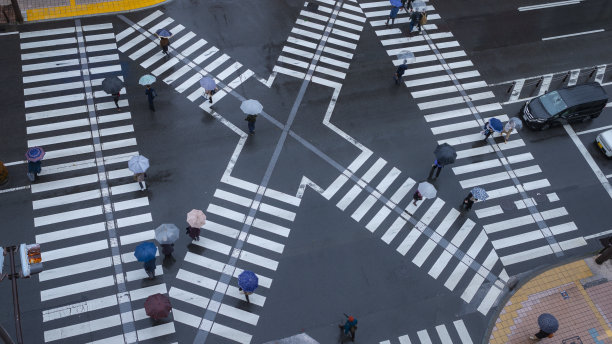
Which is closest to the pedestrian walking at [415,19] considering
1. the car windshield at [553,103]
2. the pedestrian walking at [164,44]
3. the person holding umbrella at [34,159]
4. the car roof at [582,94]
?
the car windshield at [553,103]

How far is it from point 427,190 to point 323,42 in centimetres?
1419

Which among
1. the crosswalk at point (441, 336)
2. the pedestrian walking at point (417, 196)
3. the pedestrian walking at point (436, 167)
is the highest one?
the pedestrian walking at point (436, 167)

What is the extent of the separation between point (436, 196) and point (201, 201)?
495 inches

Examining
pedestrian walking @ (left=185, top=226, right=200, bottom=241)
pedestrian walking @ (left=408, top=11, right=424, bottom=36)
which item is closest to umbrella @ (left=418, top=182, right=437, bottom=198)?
pedestrian walking @ (left=185, top=226, right=200, bottom=241)

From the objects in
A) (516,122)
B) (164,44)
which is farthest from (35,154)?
(516,122)

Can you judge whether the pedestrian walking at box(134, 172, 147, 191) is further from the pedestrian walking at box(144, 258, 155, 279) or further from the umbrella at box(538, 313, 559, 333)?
the umbrella at box(538, 313, 559, 333)

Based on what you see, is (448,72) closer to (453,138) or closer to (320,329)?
(453,138)

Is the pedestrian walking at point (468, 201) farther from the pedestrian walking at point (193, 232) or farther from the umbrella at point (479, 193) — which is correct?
the pedestrian walking at point (193, 232)

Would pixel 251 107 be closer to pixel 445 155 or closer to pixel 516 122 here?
pixel 445 155

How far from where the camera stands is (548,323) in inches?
920

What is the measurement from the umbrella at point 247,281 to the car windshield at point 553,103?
2047 cm

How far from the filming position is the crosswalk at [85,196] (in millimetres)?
24094

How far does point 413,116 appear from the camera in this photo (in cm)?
3300

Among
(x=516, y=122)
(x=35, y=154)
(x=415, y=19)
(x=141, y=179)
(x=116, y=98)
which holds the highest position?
(x=415, y=19)
